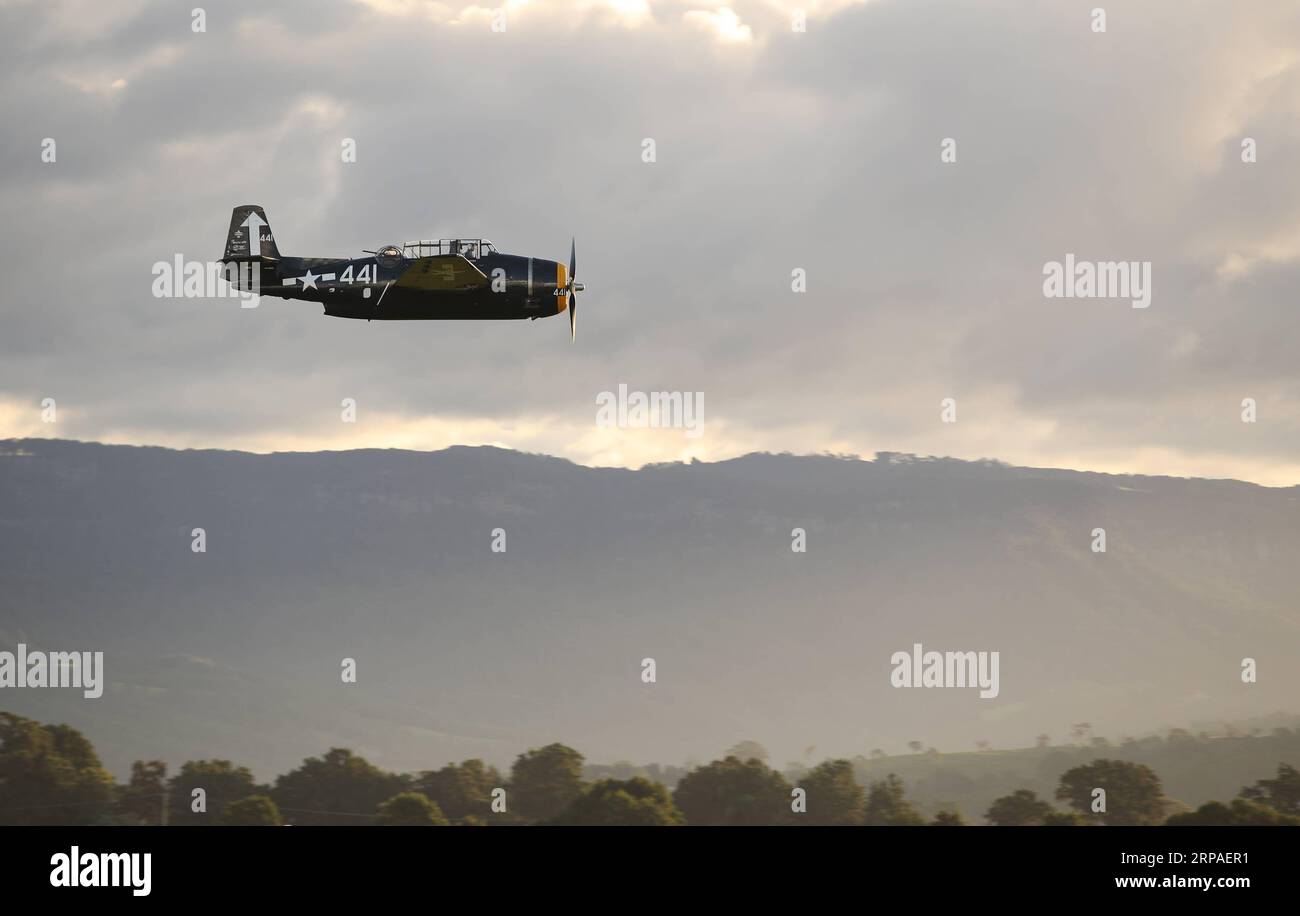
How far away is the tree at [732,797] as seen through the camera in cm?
18025

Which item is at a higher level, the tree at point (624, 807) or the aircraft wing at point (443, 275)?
the aircraft wing at point (443, 275)

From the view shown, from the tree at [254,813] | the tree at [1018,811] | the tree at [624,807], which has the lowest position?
the tree at [1018,811]

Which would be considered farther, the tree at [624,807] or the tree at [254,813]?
the tree at [254,813]


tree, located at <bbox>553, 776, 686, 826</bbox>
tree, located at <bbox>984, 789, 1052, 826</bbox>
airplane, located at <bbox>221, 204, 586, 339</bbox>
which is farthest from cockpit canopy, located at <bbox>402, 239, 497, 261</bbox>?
tree, located at <bbox>984, 789, 1052, 826</bbox>

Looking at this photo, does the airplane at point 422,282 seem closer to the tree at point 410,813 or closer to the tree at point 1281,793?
the tree at point 410,813

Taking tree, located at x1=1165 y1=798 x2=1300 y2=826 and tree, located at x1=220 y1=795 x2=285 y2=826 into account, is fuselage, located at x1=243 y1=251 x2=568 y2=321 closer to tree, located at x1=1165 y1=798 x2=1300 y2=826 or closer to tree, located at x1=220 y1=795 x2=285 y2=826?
tree, located at x1=220 y1=795 x2=285 y2=826

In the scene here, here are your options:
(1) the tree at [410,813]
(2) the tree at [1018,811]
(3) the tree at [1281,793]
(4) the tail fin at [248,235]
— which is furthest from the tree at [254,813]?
(3) the tree at [1281,793]
